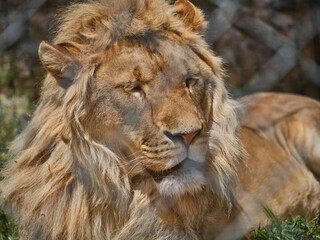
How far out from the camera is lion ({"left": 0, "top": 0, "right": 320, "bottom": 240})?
6.15ft

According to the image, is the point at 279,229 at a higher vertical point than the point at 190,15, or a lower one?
lower

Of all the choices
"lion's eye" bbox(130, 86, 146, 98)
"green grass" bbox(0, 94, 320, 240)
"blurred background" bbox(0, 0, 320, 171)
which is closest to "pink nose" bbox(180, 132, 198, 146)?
"lion's eye" bbox(130, 86, 146, 98)

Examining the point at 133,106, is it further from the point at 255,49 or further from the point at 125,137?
the point at 255,49

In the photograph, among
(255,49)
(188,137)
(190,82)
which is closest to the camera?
(188,137)

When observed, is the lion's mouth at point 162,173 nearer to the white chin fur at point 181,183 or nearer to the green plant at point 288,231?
the white chin fur at point 181,183

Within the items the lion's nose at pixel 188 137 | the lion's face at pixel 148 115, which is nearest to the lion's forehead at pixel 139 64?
the lion's face at pixel 148 115

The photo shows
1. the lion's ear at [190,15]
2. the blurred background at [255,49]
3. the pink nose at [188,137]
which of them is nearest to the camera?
the pink nose at [188,137]

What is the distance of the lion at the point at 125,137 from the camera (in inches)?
73.8

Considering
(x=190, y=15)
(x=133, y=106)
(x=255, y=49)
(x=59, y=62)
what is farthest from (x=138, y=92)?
(x=255, y=49)

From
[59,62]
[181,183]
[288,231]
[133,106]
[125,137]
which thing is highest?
[59,62]

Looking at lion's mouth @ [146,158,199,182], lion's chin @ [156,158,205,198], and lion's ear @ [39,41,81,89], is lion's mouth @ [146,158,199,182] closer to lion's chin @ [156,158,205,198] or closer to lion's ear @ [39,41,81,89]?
lion's chin @ [156,158,205,198]

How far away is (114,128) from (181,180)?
0.30m

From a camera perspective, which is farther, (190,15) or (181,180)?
(190,15)

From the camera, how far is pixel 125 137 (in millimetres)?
1897
